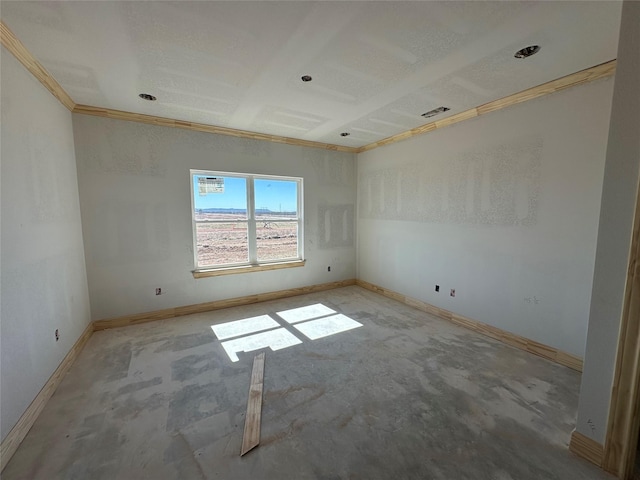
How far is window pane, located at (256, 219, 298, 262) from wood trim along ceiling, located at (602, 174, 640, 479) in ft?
12.9

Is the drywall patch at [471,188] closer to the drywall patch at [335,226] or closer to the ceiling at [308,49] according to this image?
the ceiling at [308,49]

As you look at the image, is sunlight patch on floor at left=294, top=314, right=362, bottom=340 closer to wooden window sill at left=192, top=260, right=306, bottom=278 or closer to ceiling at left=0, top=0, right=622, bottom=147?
wooden window sill at left=192, top=260, right=306, bottom=278

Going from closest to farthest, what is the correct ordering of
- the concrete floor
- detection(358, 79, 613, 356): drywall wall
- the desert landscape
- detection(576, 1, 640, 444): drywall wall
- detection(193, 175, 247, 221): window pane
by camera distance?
detection(576, 1, 640, 444): drywall wall < the concrete floor < detection(358, 79, 613, 356): drywall wall < detection(193, 175, 247, 221): window pane < the desert landscape

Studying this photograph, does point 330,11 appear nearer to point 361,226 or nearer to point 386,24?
point 386,24

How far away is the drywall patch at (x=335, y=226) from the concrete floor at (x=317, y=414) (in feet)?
7.37

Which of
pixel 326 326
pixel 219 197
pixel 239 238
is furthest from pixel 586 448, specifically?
pixel 219 197

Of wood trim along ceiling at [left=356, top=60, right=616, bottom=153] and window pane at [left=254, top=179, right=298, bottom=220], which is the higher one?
wood trim along ceiling at [left=356, top=60, right=616, bottom=153]

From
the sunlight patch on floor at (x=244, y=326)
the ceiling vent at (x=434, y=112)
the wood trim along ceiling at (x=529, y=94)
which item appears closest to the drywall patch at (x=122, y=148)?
the sunlight patch on floor at (x=244, y=326)

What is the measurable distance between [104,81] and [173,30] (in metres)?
1.24

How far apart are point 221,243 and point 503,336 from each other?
3.94 meters

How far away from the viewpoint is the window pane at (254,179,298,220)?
4297 millimetres

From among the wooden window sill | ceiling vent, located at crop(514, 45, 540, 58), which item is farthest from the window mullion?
ceiling vent, located at crop(514, 45, 540, 58)

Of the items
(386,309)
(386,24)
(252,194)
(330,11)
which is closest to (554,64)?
(386,24)

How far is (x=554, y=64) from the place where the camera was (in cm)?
216
